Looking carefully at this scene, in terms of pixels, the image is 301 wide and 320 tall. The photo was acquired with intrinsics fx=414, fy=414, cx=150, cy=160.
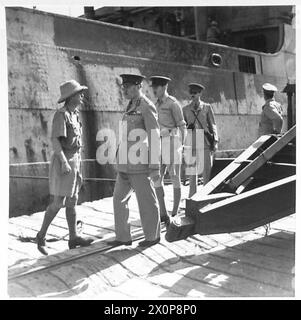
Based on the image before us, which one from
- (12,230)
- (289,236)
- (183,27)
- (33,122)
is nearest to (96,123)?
(33,122)

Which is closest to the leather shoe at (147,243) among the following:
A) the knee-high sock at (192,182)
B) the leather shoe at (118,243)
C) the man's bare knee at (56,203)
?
the leather shoe at (118,243)

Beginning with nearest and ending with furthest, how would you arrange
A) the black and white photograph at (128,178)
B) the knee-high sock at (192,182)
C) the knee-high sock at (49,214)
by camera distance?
the black and white photograph at (128,178), the knee-high sock at (49,214), the knee-high sock at (192,182)

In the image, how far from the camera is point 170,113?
4.94 meters

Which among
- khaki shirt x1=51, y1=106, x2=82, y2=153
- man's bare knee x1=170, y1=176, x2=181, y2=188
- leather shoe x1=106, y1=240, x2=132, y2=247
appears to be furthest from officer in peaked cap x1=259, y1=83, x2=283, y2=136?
khaki shirt x1=51, y1=106, x2=82, y2=153

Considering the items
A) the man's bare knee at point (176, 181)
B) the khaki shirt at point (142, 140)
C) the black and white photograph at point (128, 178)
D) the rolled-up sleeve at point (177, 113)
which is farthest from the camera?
the man's bare knee at point (176, 181)

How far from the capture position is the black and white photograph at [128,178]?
3.38m

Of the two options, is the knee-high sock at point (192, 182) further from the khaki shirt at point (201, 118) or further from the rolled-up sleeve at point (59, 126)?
the rolled-up sleeve at point (59, 126)

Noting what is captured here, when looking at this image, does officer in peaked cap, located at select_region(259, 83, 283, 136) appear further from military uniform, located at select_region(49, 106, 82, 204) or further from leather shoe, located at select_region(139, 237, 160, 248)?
military uniform, located at select_region(49, 106, 82, 204)

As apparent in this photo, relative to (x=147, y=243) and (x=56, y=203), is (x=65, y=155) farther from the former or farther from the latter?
(x=147, y=243)

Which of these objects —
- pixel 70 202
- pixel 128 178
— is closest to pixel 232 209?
pixel 128 178

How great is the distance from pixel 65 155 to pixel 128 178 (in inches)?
25.5

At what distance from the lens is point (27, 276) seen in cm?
328

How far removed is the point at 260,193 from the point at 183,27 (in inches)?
422

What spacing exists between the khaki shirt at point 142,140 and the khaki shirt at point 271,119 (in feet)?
7.49
